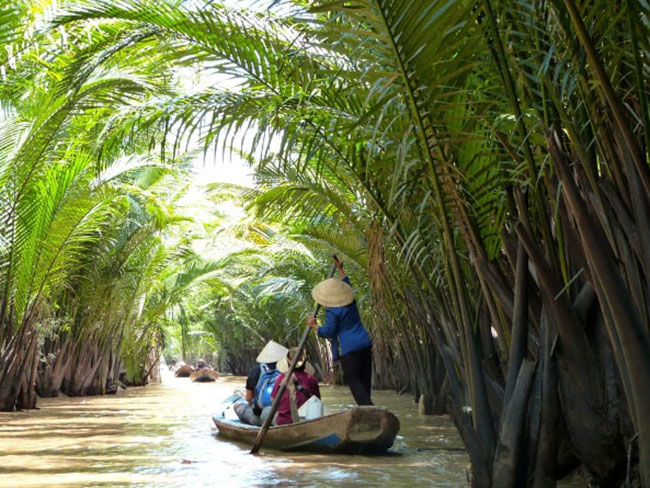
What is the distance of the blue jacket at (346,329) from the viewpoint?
8.45 metres

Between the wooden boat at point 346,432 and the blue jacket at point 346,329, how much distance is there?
131cm

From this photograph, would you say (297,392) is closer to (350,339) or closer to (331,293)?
(350,339)

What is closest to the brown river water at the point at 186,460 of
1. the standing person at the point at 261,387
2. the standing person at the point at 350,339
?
the standing person at the point at 261,387

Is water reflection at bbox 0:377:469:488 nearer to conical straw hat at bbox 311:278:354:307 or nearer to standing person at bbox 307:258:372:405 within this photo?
standing person at bbox 307:258:372:405

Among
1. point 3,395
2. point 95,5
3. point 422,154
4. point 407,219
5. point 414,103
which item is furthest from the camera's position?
point 3,395

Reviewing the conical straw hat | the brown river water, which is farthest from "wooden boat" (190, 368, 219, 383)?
the conical straw hat

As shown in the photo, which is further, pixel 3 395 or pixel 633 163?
pixel 3 395

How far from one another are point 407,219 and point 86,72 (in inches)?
113

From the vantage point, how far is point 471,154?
530 cm

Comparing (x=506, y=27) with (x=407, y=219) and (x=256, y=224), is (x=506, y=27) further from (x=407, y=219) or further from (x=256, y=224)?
(x=256, y=224)

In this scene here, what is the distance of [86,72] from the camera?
6535 mm

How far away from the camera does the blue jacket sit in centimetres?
845

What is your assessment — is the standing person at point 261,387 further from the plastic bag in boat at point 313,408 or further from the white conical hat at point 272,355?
the plastic bag in boat at point 313,408

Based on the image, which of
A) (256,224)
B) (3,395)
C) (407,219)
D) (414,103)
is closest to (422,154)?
(414,103)
